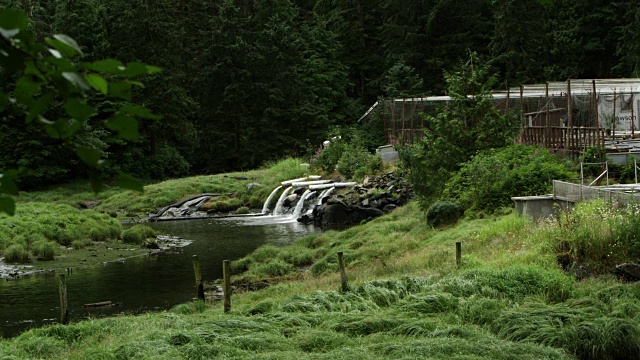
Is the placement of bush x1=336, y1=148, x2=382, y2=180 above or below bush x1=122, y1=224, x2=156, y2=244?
above

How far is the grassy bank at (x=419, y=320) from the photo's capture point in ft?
33.6

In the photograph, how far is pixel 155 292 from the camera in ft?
63.7

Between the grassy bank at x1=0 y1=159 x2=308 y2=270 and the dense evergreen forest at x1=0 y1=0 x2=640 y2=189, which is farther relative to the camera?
the dense evergreen forest at x1=0 y1=0 x2=640 y2=189

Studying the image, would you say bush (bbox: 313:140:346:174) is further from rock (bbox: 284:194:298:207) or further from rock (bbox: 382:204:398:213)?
rock (bbox: 382:204:398:213)

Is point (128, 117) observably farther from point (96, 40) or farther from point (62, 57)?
point (96, 40)

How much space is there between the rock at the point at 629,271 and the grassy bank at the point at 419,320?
567mm

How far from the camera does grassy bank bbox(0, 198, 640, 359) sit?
33.6ft

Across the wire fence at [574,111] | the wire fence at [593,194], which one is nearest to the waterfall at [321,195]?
the wire fence at [574,111]

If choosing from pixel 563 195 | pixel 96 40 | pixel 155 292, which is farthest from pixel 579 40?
→ pixel 155 292

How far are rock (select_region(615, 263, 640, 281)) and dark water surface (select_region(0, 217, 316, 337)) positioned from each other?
9.01 metres

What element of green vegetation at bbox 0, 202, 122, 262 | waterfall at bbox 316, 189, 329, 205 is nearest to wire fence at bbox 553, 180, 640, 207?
green vegetation at bbox 0, 202, 122, 262

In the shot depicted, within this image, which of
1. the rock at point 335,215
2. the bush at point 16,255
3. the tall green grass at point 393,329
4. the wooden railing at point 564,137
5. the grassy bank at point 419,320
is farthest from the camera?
the rock at point 335,215

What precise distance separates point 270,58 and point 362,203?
919 inches

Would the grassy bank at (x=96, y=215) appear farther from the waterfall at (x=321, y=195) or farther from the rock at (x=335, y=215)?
the rock at (x=335, y=215)
